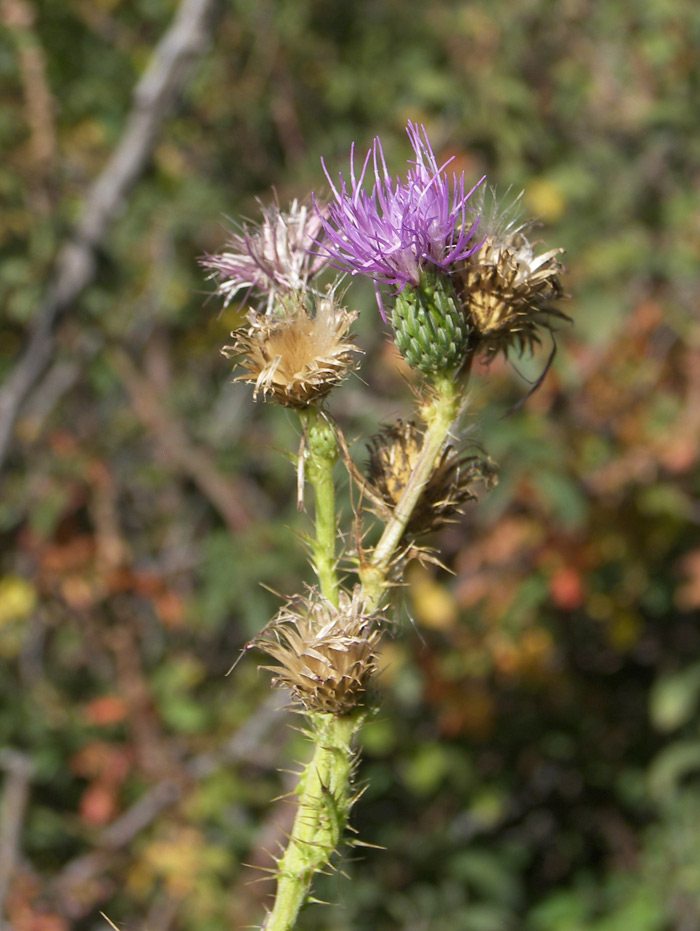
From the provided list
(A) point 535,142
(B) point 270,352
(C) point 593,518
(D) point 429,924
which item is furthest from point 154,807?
(A) point 535,142

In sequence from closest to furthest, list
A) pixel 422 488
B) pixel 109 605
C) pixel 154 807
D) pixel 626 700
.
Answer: pixel 422 488, pixel 154 807, pixel 109 605, pixel 626 700

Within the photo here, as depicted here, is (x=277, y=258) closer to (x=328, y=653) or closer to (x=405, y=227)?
(x=405, y=227)

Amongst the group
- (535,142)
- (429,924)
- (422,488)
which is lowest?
(429,924)

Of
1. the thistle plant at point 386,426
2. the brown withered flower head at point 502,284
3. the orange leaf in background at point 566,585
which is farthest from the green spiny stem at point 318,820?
the orange leaf in background at point 566,585

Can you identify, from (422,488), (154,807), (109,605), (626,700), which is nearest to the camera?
(422,488)

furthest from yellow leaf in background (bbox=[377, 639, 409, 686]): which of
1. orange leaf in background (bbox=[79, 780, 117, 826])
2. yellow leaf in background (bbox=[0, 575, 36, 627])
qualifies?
yellow leaf in background (bbox=[0, 575, 36, 627])

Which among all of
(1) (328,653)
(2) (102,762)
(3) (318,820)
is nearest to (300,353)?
(1) (328,653)

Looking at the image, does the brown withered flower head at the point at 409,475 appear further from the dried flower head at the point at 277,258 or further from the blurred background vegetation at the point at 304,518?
the blurred background vegetation at the point at 304,518

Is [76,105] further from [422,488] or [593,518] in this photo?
[422,488]
